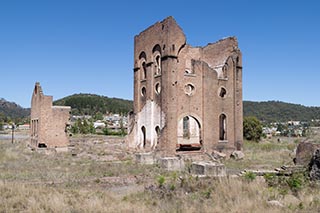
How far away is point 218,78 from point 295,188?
14.7 m

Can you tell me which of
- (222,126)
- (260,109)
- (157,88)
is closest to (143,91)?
(157,88)

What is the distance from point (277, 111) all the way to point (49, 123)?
118 m

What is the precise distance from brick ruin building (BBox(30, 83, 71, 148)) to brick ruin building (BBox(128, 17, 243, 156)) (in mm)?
5376

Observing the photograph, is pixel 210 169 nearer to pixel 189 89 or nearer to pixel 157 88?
pixel 189 89

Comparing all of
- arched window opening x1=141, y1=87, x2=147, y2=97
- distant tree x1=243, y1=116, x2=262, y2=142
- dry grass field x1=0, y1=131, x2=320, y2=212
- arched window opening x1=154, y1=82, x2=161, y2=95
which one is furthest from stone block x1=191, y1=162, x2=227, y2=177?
distant tree x1=243, y1=116, x2=262, y2=142

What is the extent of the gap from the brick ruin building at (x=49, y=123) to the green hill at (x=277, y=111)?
101293mm

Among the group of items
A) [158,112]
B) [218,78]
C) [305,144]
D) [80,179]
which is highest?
[218,78]

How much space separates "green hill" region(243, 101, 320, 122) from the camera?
12079cm

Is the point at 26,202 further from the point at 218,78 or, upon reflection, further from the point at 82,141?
the point at 82,141

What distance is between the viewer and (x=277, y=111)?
128 metres

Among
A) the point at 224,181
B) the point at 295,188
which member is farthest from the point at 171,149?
the point at 295,188

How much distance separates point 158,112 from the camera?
22031mm

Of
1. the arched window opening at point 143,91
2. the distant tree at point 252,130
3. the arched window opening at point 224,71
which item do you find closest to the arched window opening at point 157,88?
the arched window opening at point 143,91

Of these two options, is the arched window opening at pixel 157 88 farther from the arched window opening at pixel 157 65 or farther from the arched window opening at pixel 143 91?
the arched window opening at pixel 143 91
